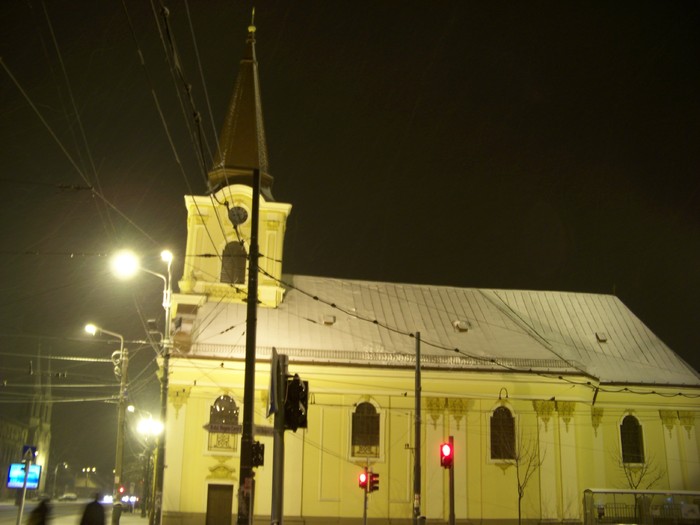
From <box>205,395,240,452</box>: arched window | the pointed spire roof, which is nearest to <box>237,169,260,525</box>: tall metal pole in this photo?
<box>205,395,240,452</box>: arched window

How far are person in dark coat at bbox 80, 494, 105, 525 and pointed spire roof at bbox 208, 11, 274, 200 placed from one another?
2661cm

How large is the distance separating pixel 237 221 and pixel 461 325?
12228mm

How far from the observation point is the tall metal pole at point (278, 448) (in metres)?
12.0

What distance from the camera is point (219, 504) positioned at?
3366 cm

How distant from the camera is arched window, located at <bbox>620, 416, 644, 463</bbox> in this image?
128 feet

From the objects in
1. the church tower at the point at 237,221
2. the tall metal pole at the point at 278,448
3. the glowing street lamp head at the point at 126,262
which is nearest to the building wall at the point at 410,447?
the church tower at the point at 237,221

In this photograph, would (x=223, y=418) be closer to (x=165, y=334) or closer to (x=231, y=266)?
(x=231, y=266)

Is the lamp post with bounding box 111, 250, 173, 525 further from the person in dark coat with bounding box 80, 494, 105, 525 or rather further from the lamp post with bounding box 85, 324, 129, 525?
the person in dark coat with bounding box 80, 494, 105, 525

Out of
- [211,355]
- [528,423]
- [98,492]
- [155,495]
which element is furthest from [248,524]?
[528,423]

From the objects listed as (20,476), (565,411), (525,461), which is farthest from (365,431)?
(20,476)

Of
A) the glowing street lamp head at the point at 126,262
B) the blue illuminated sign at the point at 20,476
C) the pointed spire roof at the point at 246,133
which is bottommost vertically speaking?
the blue illuminated sign at the point at 20,476

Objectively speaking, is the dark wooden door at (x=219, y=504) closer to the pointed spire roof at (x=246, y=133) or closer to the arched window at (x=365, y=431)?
the arched window at (x=365, y=431)

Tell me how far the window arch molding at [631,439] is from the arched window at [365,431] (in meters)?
12.1

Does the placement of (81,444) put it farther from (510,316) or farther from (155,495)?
(155,495)
